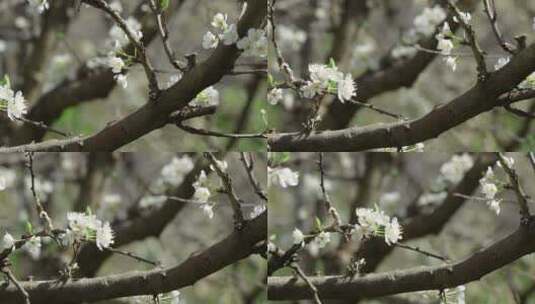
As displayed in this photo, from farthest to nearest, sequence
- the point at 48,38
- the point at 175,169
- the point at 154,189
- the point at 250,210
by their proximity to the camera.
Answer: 1. the point at 48,38
2. the point at 154,189
3. the point at 175,169
4. the point at 250,210

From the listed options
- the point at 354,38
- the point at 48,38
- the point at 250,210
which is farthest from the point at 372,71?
the point at 48,38

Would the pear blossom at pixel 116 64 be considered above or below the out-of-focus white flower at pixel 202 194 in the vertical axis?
above

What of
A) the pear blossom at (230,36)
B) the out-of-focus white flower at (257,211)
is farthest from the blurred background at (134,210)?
the pear blossom at (230,36)

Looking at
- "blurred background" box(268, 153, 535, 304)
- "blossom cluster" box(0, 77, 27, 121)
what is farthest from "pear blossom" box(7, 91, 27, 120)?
"blurred background" box(268, 153, 535, 304)

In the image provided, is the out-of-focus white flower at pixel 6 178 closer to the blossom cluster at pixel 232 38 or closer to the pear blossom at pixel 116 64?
the pear blossom at pixel 116 64

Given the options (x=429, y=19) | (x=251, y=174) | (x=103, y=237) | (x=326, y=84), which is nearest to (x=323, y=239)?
(x=251, y=174)

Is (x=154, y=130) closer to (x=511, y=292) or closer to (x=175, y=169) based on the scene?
(x=175, y=169)
